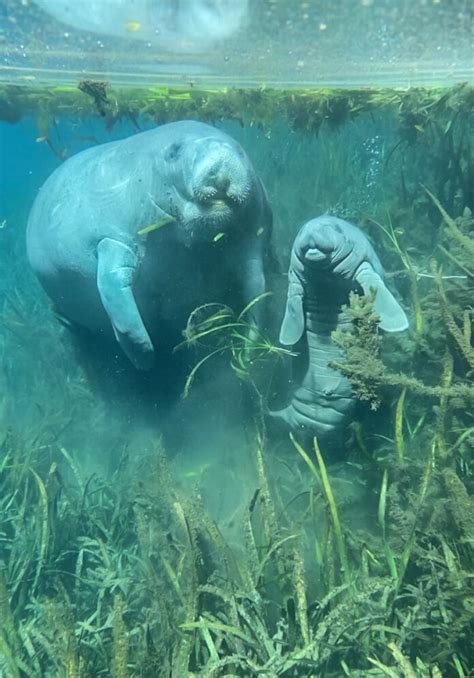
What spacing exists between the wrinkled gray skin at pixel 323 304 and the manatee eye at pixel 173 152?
133 cm

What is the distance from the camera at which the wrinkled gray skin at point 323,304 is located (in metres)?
4.50

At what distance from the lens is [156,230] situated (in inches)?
200

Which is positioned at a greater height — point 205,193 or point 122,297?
point 205,193

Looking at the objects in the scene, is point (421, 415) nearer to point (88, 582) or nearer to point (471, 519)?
point (471, 519)

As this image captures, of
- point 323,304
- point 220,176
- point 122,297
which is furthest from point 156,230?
point 323,304

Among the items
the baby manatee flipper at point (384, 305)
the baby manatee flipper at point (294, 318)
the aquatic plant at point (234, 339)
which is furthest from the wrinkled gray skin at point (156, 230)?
the baby manatee flipper at point (384, 305)

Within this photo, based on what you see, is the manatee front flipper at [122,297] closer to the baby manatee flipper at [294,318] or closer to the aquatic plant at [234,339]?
the aquatic plant at [234,339]

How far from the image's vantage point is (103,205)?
17.6 ft

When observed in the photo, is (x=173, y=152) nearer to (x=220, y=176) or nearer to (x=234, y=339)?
(x=220, y=176)

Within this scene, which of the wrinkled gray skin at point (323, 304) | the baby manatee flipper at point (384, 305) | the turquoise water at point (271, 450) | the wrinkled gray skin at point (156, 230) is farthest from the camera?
the wrinkled gray skin at point (156, 230)

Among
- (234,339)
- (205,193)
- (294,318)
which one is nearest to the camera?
(205,193)

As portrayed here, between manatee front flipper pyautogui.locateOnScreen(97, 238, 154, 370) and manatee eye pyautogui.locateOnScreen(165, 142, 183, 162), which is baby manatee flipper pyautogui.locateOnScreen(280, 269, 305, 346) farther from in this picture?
manatee eye pyautogui.locateOnScreen(165, 142, 183, 162)

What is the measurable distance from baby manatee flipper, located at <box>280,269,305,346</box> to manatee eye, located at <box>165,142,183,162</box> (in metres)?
1.55

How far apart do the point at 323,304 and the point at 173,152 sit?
198cm
